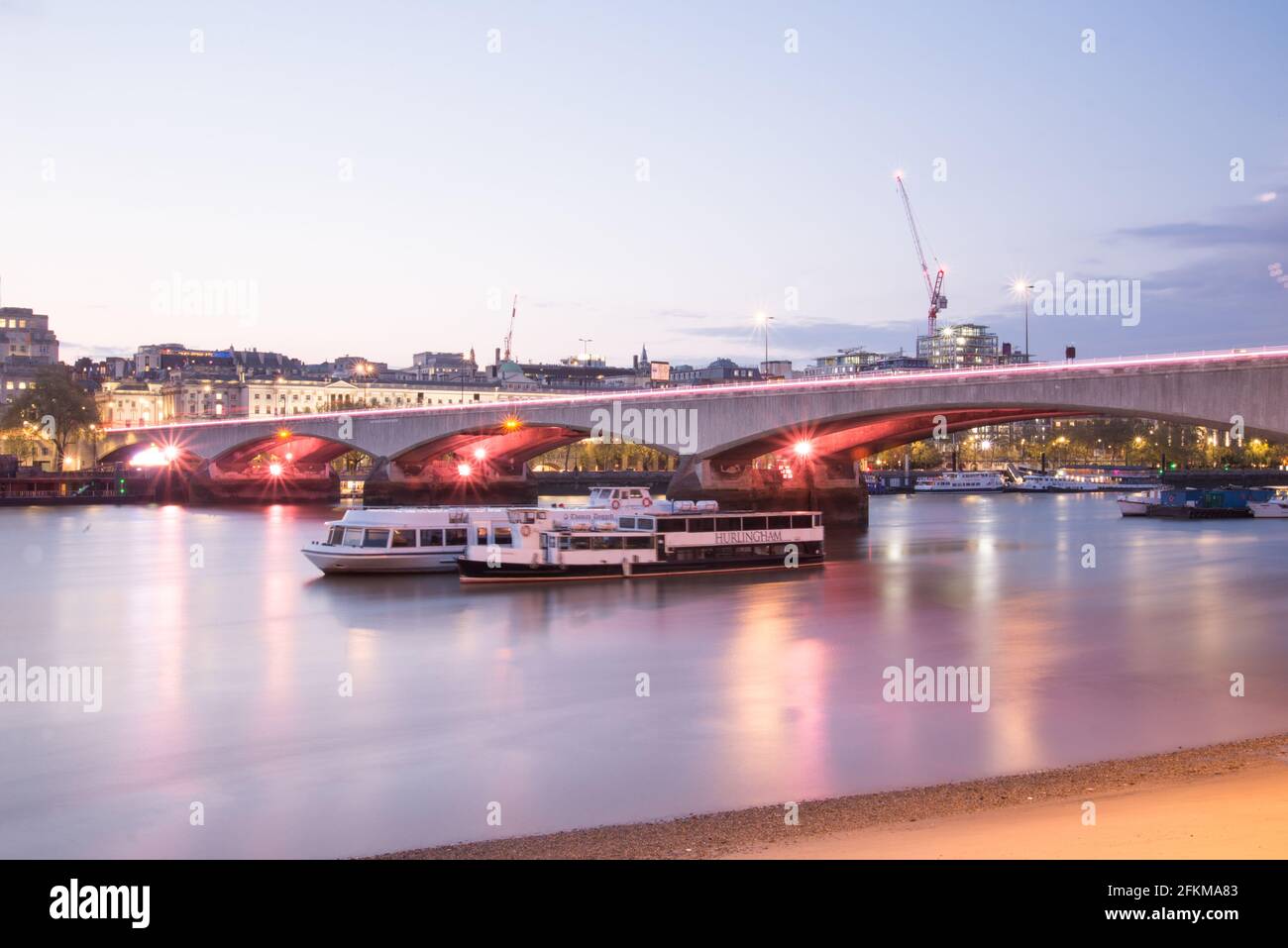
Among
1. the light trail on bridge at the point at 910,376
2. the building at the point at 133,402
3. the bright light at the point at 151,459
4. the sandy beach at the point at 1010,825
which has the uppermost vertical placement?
the building at the point at 133,402

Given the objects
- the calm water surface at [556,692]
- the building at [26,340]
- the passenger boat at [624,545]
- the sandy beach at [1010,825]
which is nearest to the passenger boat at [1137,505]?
the calm water surface at [556,692]

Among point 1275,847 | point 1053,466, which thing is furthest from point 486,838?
point 1053,466

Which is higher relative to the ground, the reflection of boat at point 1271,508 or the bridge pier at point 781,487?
the bridge pier at point 781,487

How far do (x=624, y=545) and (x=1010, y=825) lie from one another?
25.9 meters

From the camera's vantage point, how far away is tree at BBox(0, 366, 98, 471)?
9381 centimetres

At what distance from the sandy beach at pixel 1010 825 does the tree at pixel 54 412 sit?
91.3m

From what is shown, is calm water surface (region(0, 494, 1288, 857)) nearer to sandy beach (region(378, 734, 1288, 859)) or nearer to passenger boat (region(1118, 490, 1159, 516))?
sandy beach (region(378, 734, 1288, 859))

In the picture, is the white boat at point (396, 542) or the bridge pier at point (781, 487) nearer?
the white boat at point (396, 542)

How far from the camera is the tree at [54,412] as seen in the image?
9381cm

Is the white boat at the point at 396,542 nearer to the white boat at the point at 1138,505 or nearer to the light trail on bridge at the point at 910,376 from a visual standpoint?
the light trail on bridge at the point at 910,376

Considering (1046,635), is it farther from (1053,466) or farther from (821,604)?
(1053,466)

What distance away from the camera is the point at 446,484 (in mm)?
81312

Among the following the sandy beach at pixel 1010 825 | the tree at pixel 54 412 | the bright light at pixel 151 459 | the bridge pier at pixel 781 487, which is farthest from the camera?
the bright light at pixel 151 459
